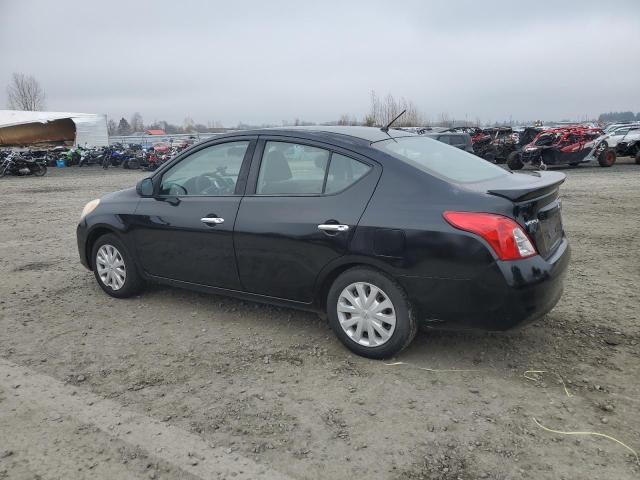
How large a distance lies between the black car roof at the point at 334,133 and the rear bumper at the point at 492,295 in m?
1.16

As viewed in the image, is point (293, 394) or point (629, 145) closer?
point (293, 394)

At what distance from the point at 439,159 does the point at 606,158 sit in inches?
768

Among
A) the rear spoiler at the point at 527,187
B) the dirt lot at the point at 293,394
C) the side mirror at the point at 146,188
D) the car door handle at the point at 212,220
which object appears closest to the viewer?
the dirt lot at the point at 293,394

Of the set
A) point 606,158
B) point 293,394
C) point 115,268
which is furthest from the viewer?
point 606,158

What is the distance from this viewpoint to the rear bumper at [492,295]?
322cm

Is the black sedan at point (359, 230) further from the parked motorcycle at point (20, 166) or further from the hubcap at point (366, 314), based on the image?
the parked motorcycle at point (20, 166)

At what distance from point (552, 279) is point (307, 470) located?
1.96m

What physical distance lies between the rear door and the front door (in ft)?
0.46

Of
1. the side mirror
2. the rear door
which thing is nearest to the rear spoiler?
the rear door

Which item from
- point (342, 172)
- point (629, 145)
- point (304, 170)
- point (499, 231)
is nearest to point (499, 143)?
point (629, 145)

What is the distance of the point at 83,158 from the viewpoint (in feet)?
104

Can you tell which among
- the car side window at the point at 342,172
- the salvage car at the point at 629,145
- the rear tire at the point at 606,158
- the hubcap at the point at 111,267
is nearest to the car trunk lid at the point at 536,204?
the car side window at the point at 342,172

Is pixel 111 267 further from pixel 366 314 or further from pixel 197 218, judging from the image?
pixel 366 314

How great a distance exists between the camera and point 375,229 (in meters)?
3.51
